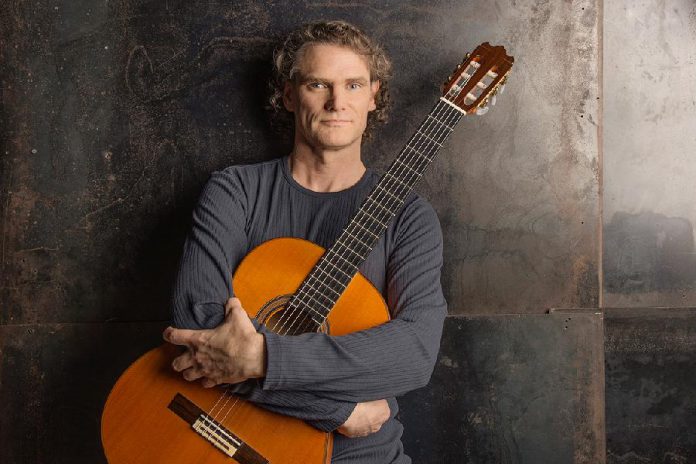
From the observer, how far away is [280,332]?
6.64ft

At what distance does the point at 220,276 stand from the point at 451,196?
3.97 feet

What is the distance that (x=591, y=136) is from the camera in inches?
111

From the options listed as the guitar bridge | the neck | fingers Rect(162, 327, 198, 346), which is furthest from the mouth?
the guitar bridge

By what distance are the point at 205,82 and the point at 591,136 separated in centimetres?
171

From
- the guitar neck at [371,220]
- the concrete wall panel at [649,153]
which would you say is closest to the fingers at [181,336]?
the guitar neck at [371,220]

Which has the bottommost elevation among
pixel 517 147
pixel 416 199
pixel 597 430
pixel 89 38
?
pixel 597 430

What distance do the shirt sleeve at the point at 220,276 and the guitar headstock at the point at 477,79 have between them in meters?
0.88

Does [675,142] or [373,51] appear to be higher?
[373,51]

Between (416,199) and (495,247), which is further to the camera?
(495,247)

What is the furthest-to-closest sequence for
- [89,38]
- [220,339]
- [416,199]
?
[89,38] < [416,199] < [220,339]

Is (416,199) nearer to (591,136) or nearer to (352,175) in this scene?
(352,175)

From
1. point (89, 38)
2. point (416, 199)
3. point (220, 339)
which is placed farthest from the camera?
point (89, 38)

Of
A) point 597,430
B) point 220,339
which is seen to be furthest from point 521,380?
point 220,339

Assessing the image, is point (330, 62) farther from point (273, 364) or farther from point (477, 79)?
point (273, 364)
